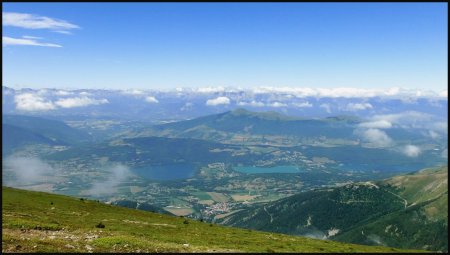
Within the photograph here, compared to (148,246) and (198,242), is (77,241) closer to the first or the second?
(148,246)

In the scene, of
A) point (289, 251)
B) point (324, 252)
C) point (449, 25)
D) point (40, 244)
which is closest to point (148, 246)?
point (40, 244)

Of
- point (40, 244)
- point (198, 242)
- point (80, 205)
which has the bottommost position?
point (80, 205)

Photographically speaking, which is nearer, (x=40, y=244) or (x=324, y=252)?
(x=40, y=244)

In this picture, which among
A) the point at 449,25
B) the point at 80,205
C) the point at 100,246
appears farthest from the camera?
the point at 80,205

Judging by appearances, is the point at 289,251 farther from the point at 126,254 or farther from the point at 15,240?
the point at 15,240

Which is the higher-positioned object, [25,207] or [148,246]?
[148,246]

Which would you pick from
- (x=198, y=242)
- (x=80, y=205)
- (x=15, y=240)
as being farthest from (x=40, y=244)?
(x=80, y=205)

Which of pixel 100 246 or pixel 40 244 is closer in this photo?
pixel 40 244

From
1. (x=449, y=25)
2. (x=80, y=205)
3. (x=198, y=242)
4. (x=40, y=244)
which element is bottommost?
(x=80, y=205)

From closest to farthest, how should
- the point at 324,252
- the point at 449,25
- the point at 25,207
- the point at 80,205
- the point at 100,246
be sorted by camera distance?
1. the point at 449,25
2. the point at 100,246
3. the point at 324,252
4. the point at 25,207
5. the point at 80,205
